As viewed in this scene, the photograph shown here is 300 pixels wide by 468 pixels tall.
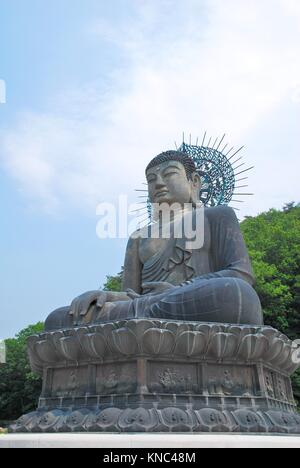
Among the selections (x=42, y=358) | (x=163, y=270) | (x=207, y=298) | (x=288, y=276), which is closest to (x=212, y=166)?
(x=163, y=270)

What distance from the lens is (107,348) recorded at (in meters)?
4.59

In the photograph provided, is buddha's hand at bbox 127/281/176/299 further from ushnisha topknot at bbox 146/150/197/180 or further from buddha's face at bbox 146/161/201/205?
ushnisha topknot at bbox 146/150/197/180

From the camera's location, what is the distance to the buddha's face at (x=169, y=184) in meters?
7.41

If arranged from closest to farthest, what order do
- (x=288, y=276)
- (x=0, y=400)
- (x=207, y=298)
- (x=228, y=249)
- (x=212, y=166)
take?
(x=207, y=298)
(x=228, y=249)
(x=212, y=166)
(x=288, y=276)
(x=0, y=400)

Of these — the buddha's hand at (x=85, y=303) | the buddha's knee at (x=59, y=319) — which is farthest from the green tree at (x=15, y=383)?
the buddha's hand at (x=85, y=303)

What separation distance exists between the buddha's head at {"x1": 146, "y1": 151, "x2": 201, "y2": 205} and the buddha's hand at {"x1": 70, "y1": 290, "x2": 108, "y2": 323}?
2.40m

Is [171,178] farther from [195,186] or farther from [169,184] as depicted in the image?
[195,186]

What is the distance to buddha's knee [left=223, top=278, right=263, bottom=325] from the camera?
195 inches

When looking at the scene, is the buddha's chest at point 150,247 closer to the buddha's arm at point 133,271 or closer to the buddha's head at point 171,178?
the buddha's arm at point 133,271

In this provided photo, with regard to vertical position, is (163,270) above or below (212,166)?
below

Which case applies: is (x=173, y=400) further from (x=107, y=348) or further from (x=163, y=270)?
(x=163, y=270)

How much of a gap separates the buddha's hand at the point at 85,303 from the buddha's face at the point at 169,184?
2.39m
